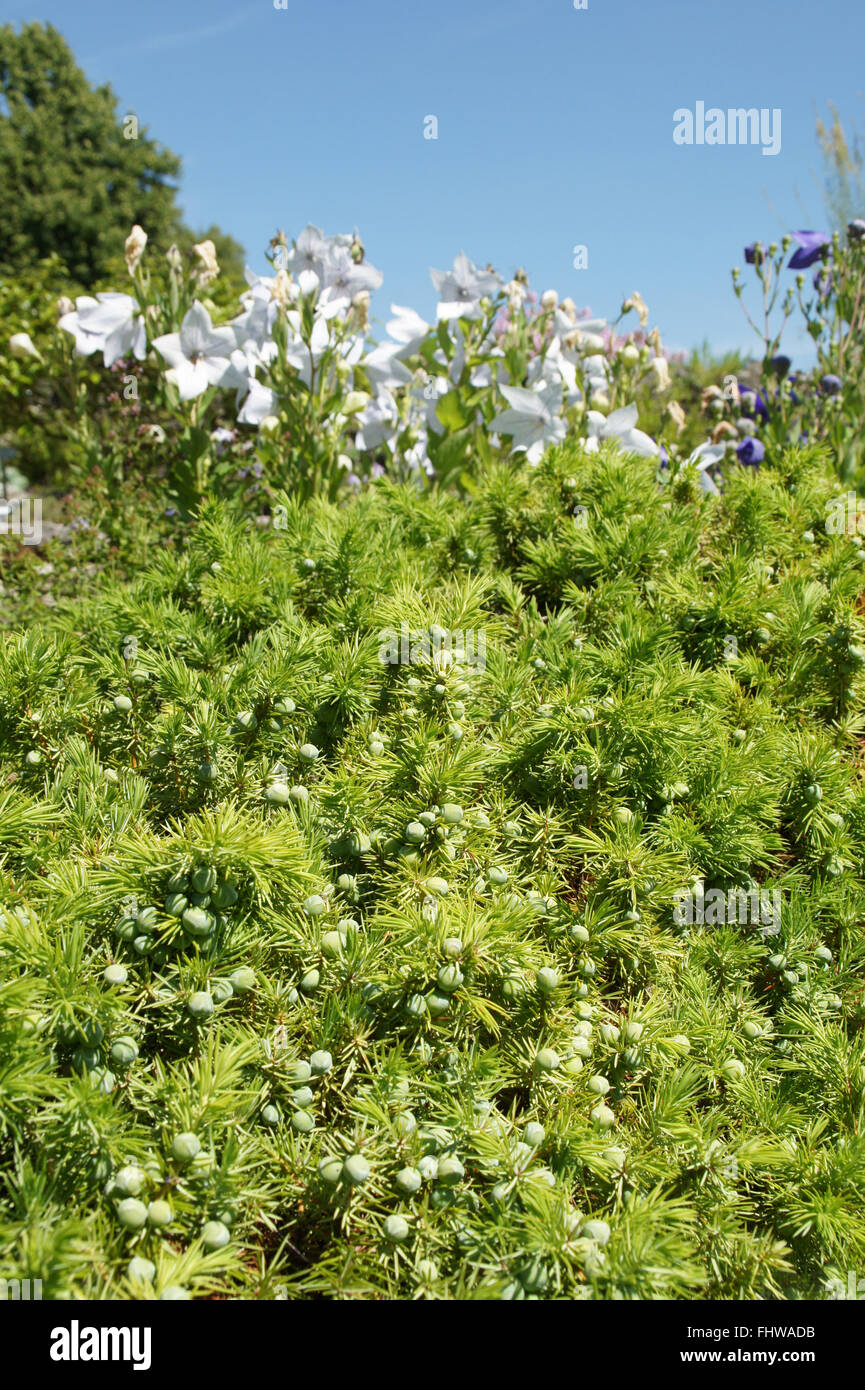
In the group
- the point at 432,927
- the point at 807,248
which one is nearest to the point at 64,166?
the point at 807,248

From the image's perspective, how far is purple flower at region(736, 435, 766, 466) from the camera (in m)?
4.30

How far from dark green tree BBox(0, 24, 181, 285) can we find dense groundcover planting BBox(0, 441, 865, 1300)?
88.0 ft

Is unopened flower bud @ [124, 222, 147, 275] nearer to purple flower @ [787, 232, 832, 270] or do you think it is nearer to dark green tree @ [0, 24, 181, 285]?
purple flower @ [787, 232, 832, 270]

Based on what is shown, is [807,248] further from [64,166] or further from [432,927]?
[64,166]

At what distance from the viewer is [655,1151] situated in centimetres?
147

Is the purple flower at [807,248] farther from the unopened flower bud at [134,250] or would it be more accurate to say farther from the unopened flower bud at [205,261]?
the unopened flower bud at [134,250]

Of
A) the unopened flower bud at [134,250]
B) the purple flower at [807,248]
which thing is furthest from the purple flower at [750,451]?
the unopened flower bud at [134,250]

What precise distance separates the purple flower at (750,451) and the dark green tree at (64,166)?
2524 cm

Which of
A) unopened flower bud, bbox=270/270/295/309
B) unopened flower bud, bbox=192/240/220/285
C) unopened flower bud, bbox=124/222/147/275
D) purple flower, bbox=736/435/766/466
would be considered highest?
unopened flower bud, bbox=192/240/220/285

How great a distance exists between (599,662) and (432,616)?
0.40 meters

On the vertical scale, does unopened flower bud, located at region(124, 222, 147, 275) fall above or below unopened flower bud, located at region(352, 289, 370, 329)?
above

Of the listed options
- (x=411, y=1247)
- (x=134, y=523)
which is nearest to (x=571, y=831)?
(x=411, y=1247)

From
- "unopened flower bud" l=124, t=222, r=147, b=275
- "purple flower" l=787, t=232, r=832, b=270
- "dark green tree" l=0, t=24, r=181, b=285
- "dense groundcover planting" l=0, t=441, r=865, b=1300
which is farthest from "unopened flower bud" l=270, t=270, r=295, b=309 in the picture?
"dark green tree" l=0, t=24, r=181, b=285
